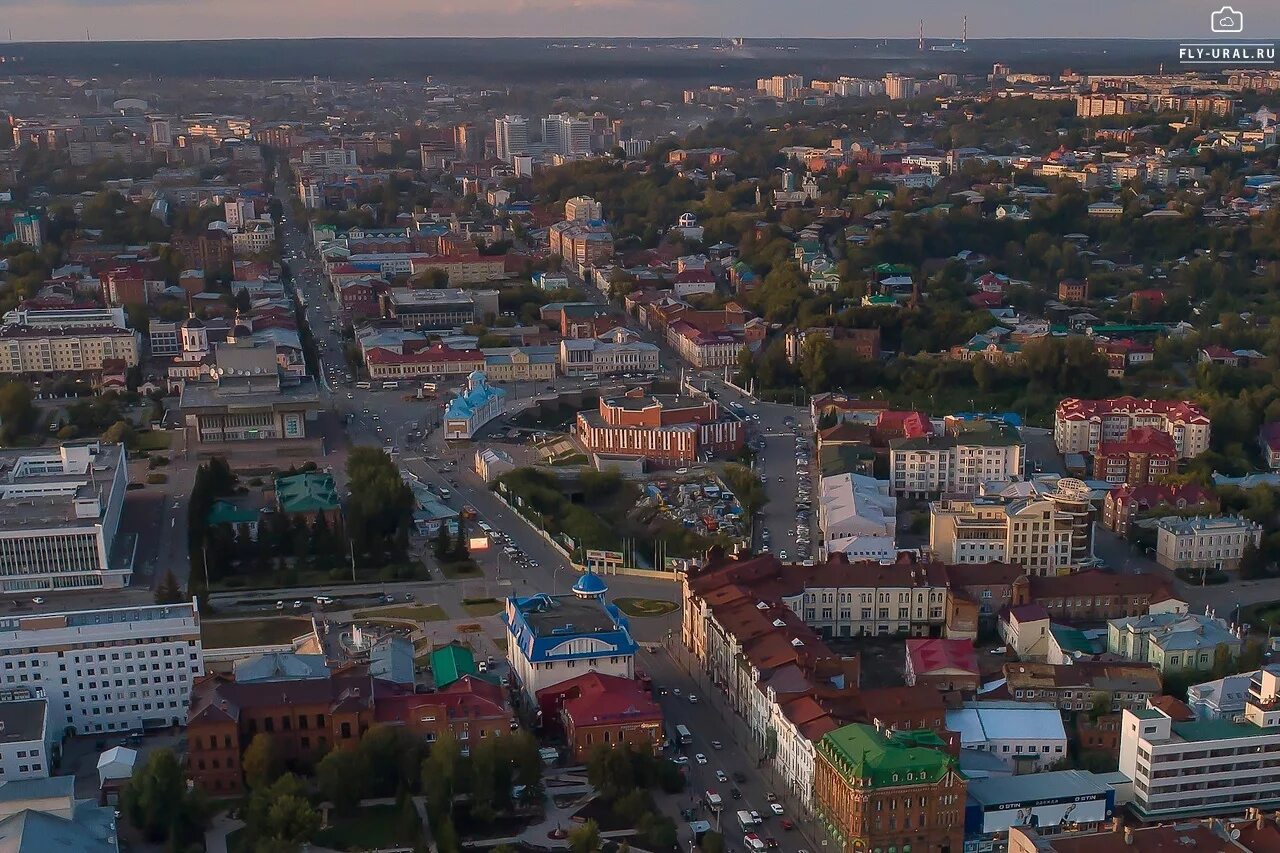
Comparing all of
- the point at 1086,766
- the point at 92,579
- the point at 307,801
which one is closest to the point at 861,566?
the point at 1086,766

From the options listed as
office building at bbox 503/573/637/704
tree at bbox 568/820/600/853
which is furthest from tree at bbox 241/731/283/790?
tree at bbox 568/820/600/853

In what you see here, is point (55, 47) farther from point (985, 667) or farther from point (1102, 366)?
point (985, 667)

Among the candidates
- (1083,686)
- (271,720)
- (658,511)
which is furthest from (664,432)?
(271,720)

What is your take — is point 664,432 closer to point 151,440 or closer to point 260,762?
point 151,440

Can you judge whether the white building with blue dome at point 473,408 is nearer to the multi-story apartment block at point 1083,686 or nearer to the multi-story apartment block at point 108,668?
the multi-story apartment block at point 108,668

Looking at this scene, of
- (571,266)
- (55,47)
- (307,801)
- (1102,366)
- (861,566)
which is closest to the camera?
(307,801)

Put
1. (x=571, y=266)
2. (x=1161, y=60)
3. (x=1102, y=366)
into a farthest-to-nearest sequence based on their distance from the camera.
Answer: (x=1161, y=60) < (x=571, y=266) < (x=1102, y=366)

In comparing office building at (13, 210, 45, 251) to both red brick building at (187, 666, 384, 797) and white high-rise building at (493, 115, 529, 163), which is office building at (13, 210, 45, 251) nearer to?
white high-rise building at (493, 115, 529, 163)
